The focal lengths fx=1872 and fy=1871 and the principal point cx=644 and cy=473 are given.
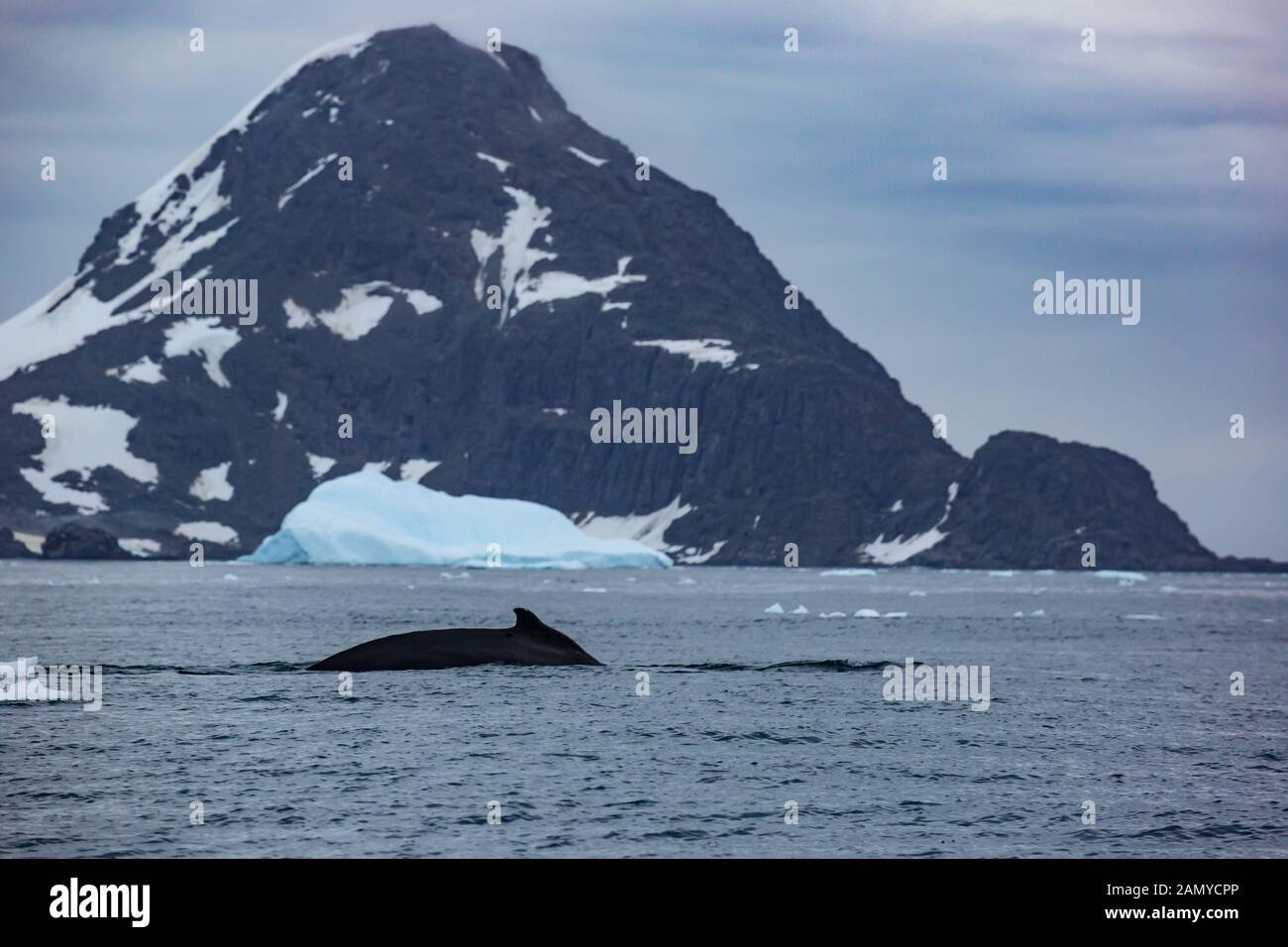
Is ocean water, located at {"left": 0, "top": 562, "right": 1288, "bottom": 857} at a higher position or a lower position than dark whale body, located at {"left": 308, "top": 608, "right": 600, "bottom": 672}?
lower

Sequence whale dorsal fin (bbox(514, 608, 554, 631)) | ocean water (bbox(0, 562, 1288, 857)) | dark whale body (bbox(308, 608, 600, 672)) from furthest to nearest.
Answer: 1. whale dorsal fin (bbox(514, 608, 554, 631))
2. dark whale body (bbox(308, 608, 600, 672))
3. ocean water (bbox(0, 562, 1288, 857))

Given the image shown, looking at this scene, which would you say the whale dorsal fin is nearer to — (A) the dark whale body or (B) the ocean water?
(A) the dark whale body

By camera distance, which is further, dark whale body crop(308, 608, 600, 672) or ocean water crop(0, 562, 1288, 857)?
dark whale body crop(308, 608, 600, 672)

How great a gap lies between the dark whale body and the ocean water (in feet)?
3.04

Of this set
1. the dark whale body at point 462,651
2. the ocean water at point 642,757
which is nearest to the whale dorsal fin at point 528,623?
the dark whale body at point 462,651

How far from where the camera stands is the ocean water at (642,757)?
25.5m

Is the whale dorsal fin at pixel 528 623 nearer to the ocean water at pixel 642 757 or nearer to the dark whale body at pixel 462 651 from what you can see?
the dark whale body at pixel 462 651

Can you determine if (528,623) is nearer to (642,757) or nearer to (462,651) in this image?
(462,651)

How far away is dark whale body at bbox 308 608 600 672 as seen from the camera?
157ft

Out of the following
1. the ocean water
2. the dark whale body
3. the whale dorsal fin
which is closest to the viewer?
the ocean water

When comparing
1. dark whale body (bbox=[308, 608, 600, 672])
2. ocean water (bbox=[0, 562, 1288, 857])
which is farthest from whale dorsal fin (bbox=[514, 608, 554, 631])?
ocean water (bbox=[0, 562, 1288, 857])

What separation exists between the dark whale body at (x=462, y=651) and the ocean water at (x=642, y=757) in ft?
3.04
